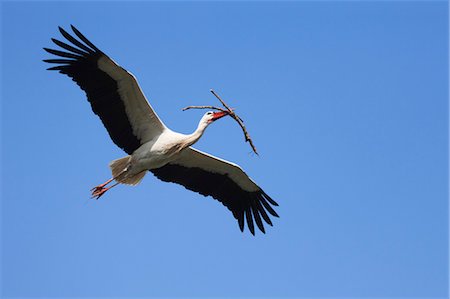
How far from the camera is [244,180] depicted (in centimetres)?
1432

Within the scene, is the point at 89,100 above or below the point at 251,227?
above

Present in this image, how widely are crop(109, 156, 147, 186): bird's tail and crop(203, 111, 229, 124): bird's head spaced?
4.03 feet

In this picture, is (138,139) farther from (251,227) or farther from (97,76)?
(251,227)

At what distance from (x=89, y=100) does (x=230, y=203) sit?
2.75 m

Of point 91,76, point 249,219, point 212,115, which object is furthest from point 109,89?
point 249,219

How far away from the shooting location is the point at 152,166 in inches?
529

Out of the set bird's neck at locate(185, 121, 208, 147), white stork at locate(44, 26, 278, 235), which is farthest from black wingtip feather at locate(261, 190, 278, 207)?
bird's neck at locate(185, 121, 208, 147)

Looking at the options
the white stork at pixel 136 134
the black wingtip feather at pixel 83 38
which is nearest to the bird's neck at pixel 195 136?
the white stork at pixel 136 134

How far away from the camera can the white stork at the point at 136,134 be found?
13.0m

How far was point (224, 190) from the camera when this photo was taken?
14438 mm

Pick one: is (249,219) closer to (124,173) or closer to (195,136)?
(195,136)

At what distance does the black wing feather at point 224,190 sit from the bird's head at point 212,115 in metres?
1.16

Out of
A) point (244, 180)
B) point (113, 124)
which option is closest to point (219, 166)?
point (244, 180)

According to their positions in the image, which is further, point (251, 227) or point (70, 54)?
point (251, 227)
